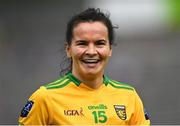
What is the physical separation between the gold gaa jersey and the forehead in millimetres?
251

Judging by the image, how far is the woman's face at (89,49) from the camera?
126 inches

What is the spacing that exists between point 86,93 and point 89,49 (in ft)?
0.83

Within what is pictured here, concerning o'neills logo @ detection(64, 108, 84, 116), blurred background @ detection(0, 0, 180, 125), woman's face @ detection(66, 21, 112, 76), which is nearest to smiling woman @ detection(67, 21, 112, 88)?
woman's face @ detection(66, 21, 112, 76)

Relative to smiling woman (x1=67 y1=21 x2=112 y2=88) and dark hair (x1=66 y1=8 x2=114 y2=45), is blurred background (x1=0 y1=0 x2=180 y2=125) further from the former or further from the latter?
smiling woman (x1=67 y1=21 x2=112 y2=88)

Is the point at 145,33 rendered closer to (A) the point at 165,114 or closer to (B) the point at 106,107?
(A) the point at 165,114

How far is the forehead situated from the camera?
325cm

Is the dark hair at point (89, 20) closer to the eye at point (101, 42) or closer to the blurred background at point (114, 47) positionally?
the eye at point (101, 42)

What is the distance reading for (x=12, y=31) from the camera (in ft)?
33.5

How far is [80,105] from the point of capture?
323cm

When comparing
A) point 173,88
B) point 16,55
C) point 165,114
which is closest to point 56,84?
point 165,114

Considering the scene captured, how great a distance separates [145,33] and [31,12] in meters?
1.96

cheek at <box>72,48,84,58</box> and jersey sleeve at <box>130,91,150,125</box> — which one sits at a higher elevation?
cheek at <box>72,48,84,58</box>

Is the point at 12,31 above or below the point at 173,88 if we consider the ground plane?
above

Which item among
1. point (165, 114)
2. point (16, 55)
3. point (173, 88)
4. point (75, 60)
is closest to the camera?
point (75, 60)
